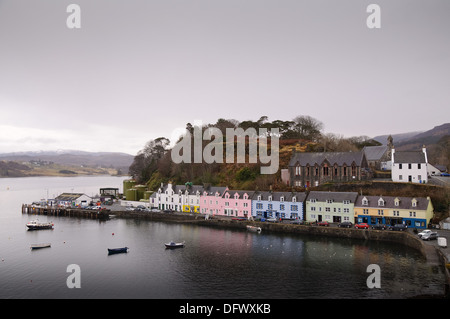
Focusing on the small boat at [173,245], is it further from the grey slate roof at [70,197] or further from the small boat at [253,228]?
the grey slate roof at [70,197]

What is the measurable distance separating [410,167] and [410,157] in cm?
158

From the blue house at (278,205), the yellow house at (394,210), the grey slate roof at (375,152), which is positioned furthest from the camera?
the grey slate roof at (375,152)

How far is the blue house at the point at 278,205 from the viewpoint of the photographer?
4756cm

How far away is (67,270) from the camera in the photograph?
30391 millimetres

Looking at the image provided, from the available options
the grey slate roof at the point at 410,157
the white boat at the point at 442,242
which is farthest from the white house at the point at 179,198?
the white boat at the point at 442,242

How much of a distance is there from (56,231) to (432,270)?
47632mm

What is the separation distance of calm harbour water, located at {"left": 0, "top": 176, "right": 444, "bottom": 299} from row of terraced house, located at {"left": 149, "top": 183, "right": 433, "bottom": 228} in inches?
226

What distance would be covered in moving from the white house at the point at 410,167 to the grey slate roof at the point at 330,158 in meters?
5.25

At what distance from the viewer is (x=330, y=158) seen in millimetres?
54312

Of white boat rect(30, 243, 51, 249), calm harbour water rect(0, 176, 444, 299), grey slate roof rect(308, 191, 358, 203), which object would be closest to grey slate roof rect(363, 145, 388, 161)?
grey slate roof rect(308, 191, 358, 203)

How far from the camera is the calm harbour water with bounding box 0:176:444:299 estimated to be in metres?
24.9

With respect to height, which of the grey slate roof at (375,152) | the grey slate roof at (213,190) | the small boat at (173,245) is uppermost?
the grey slate roof at (375,152)
